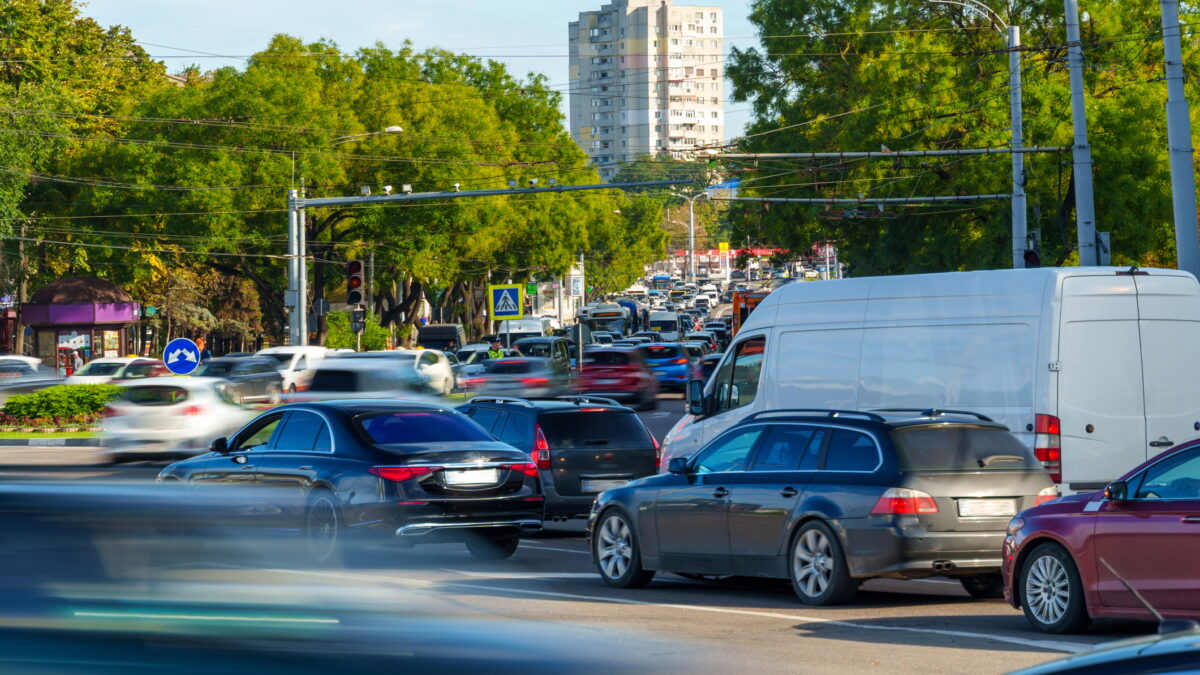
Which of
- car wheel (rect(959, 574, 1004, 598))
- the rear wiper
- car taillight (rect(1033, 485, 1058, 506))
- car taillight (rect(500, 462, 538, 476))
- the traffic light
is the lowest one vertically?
car wheel (rect(959, 574, 1004, 598))

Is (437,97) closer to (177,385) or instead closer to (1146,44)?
(1146,44)

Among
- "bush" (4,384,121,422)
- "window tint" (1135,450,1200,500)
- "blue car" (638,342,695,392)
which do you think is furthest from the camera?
"blue car" (638,342,695,392)

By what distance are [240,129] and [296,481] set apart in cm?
4703

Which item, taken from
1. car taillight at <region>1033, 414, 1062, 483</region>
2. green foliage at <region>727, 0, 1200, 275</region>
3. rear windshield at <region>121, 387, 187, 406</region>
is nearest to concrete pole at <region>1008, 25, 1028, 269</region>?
green foliage at <region>727, 0, 1200, 275</region>

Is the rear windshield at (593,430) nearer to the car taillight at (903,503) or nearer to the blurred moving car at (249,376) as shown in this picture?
the car taillight at (903,503)

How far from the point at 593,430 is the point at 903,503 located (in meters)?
6.96

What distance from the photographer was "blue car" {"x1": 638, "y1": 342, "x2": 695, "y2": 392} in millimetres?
51375

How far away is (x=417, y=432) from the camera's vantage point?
1475 cm

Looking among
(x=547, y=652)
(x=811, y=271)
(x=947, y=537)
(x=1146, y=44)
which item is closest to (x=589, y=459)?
(x=947, y=537)

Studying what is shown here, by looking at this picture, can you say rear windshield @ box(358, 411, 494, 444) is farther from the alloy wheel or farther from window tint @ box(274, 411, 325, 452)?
the alloy wheel

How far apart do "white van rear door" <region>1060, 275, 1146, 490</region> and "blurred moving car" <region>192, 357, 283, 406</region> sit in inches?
693

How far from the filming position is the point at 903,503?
11.9m

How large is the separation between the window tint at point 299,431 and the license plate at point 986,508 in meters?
5.67

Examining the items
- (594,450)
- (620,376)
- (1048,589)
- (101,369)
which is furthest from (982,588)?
(101,369)
